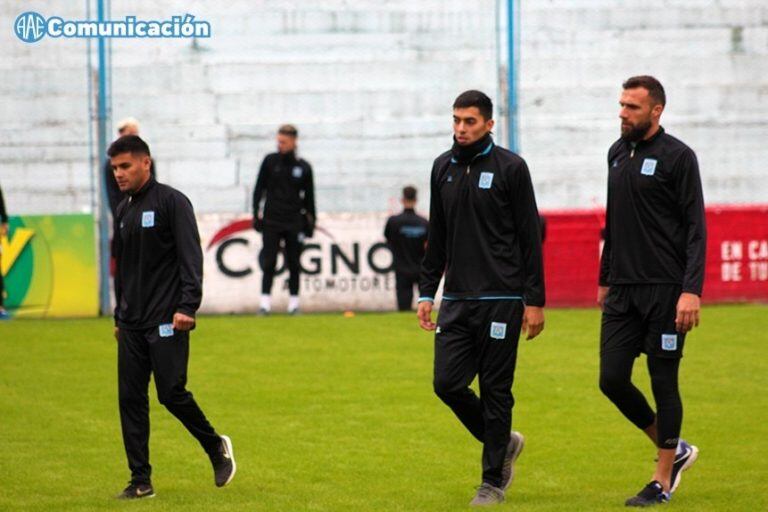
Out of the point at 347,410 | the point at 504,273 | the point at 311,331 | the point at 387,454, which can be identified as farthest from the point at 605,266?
the point at 311,331

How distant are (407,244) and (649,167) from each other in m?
10.7

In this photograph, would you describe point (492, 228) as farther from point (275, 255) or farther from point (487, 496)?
point (275, 255)

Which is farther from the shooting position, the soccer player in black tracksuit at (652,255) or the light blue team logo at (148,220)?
the light blue team logo at (148,220)

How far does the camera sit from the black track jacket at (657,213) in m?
7.81

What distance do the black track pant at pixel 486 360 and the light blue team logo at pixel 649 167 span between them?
94 centimetres

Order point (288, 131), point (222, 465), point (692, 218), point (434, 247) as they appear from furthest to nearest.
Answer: point (288, 131), point (222, 465), point (434, 247), point (692, 218)

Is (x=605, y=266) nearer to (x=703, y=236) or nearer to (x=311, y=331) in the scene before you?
(x=703, y=236)

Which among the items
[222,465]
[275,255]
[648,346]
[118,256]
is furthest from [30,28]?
[648,346]

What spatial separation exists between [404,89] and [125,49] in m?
3.63

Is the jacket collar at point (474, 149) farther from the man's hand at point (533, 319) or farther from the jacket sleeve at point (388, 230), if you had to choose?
the jacket sleeve at point (388, 230)

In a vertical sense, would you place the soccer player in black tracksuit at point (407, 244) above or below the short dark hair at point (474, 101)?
below

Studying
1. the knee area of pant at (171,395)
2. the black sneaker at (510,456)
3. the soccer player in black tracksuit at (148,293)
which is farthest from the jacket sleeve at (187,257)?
the black sneaker at (510,456)

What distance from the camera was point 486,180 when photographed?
8.02m

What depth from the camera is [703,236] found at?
776cm
